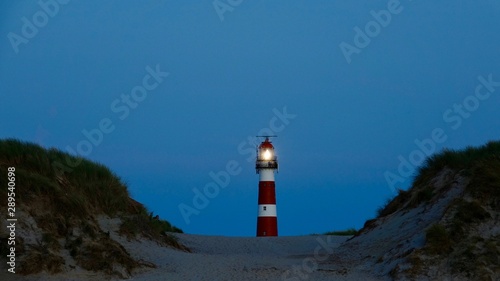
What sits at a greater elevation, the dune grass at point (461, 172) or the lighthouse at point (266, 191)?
the lighthouse at point (266, 191)

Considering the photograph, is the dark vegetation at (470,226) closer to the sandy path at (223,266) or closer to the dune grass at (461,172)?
the dune grass at (461,172)

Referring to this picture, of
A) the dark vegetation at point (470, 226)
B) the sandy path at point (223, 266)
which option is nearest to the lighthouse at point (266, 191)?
the sandy path at point (223, 266)

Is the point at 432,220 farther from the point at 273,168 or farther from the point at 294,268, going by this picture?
the point at 273,168

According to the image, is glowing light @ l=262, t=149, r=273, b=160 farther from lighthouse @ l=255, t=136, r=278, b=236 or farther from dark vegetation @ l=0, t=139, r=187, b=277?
dark vegetation @ l=0, t=139, r=187, b=277

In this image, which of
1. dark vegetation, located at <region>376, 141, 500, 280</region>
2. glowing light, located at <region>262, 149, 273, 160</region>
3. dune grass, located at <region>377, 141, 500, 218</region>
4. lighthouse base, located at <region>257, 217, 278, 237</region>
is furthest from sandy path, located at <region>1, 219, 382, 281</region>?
glowing light, located at <region>262, 149, 273, 160</region>

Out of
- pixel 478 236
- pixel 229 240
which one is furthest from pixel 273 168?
pixel 478 236

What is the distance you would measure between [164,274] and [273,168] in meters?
19.8

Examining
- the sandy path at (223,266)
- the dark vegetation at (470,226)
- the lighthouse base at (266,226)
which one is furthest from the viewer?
the lighthouse base at (266,226)

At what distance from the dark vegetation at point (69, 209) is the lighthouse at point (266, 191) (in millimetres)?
14012

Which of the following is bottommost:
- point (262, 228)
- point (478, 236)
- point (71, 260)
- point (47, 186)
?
point (71, 260)

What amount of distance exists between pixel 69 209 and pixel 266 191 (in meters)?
19.0

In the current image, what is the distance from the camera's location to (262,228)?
34.8 meters

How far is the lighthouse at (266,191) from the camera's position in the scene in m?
34.9

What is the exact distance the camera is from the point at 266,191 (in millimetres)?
35438
